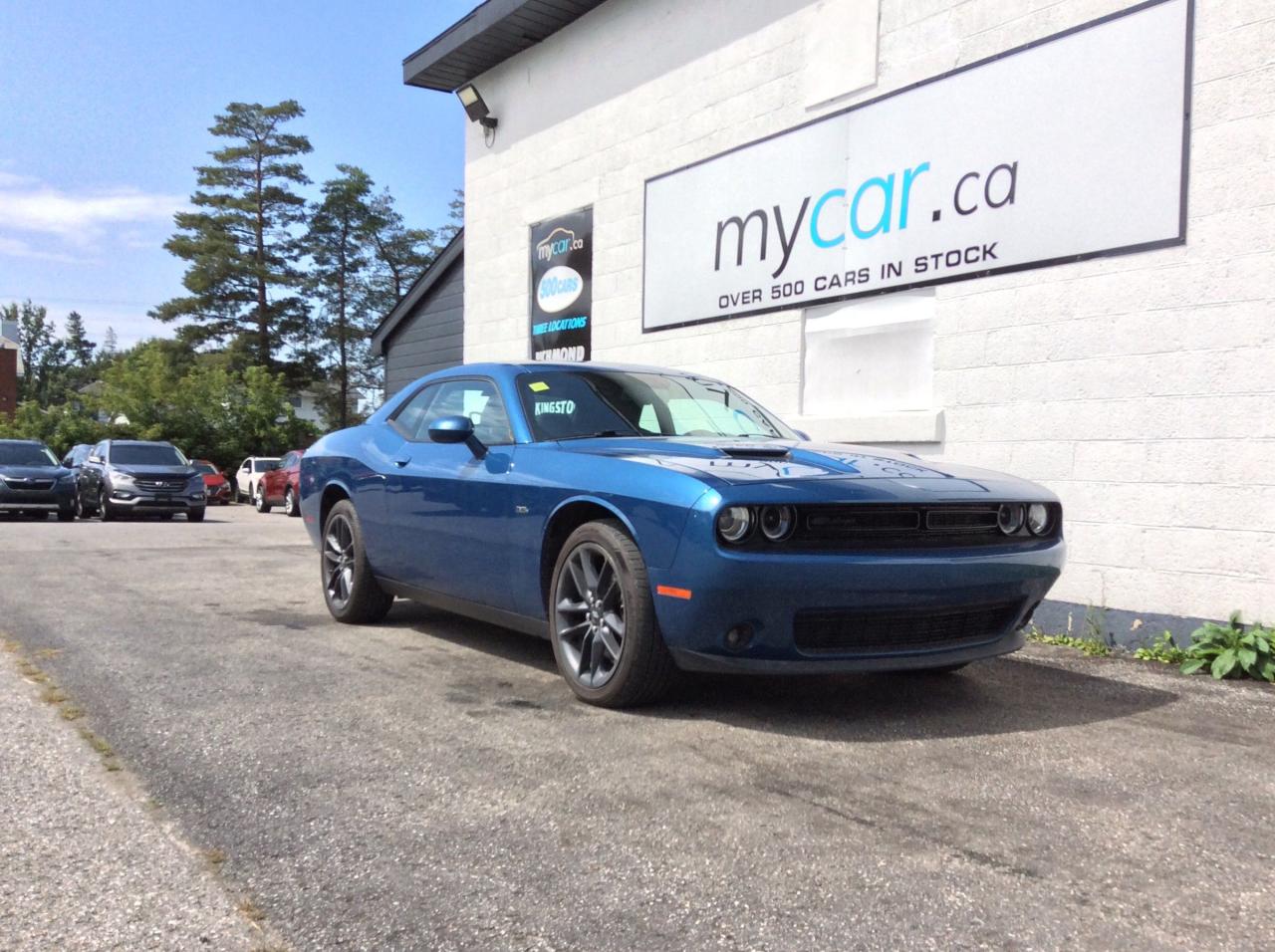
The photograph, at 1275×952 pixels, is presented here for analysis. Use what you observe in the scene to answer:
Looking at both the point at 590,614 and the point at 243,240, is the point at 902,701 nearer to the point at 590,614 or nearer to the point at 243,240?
the point at 590,614

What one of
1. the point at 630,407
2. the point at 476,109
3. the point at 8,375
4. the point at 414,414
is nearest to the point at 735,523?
the point at 630,407

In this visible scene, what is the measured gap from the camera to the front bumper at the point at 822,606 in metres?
3.64

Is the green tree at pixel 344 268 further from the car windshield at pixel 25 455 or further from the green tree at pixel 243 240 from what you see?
the car windshield at pixel 25 455

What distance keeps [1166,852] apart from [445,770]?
202 cm

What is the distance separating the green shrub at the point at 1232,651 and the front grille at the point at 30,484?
17455 millimetres

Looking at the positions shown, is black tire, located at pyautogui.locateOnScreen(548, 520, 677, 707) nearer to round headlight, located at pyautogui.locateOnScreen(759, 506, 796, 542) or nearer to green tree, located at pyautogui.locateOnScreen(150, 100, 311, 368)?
round headlight, located at pyautogui.locateOnScreen(759, 506, 796, 542)

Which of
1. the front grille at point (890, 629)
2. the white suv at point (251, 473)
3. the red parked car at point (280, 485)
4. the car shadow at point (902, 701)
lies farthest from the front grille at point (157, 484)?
the front grille at point (890, 629)

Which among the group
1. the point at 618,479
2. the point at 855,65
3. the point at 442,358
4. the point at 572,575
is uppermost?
the point at 855,65

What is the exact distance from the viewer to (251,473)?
28125 millimetres

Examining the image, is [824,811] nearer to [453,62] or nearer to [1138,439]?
[1138,439]

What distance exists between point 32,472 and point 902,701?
17.3 m

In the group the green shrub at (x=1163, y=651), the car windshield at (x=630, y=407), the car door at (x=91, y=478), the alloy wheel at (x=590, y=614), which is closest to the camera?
the alloy wheel at (x=590, y=614)

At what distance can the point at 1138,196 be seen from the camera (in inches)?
232

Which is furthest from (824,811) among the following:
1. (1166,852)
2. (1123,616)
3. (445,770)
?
(1123,616)
